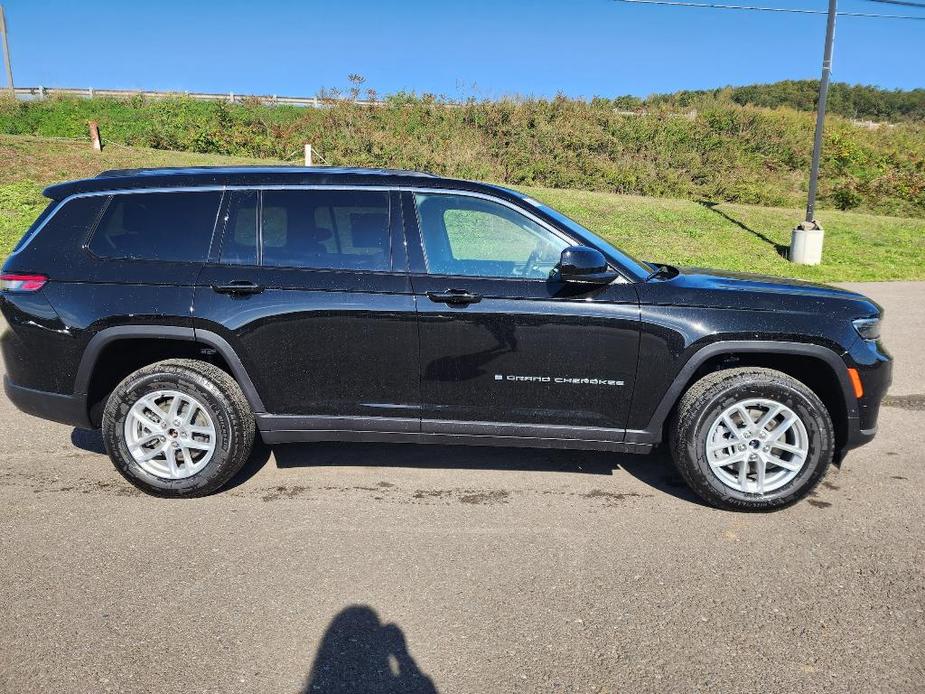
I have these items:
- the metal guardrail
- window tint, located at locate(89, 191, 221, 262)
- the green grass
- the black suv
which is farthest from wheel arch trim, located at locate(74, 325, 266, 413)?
the metal guardrail

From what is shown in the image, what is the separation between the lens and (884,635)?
2.87 metres

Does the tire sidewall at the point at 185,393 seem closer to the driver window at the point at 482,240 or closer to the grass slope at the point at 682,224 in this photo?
the driver window at the point at 482,240

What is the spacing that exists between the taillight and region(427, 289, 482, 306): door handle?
2.23 meters

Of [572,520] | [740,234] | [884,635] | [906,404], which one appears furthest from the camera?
[740,234]

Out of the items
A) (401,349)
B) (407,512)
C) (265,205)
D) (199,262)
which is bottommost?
(407,512)

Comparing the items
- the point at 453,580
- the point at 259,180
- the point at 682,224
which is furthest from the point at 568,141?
the point at 453,580

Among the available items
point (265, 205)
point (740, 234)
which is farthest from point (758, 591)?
point (740, 234)

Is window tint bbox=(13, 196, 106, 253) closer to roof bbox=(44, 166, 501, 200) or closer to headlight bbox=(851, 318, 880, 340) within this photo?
roof bbox=(44, 166, 501, 200)

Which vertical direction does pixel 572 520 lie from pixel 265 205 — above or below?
below

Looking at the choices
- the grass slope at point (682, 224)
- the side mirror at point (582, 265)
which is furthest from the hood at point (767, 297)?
the grass slope at point (682, 224)

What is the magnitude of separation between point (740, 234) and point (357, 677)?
16788mm

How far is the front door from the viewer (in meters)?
3.89

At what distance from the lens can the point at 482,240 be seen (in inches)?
163

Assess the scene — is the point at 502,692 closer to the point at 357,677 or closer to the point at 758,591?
the point at 357,677
